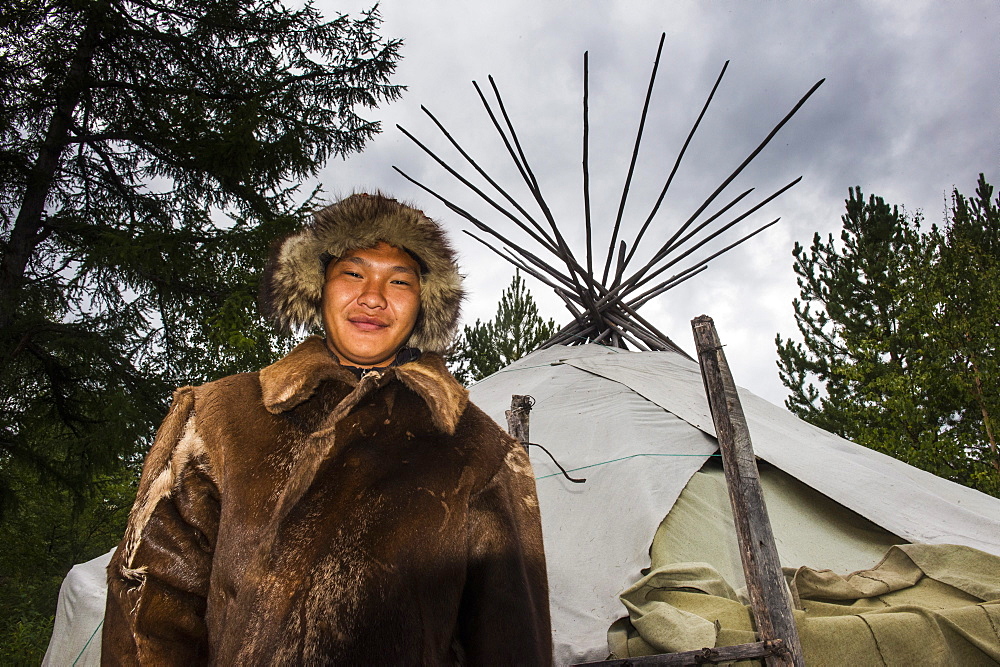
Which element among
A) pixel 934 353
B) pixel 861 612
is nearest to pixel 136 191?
pixel 861 612

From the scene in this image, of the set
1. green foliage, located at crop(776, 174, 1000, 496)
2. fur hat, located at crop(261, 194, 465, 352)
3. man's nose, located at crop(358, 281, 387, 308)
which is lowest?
man's nose, located at crop(358, 281, 387, 308)

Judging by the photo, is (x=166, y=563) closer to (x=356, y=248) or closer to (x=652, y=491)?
(x=356, y=248)

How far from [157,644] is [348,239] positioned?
101 centimetres

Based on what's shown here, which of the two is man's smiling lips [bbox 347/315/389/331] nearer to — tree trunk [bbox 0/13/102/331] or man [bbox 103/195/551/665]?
man [bbox 103/195/551/665]

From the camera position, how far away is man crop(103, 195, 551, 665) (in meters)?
1.27

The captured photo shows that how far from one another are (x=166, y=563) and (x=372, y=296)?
0.76 metres

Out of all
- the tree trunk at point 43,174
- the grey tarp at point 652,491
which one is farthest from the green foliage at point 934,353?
the tree trunk at point 43,174

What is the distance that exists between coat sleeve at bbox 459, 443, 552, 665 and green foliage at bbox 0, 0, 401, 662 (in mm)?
3761

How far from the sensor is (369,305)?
5.59ft

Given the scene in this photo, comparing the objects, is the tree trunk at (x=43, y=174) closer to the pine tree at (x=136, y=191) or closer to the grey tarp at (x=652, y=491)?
the pine tree at (x=136, y=191)

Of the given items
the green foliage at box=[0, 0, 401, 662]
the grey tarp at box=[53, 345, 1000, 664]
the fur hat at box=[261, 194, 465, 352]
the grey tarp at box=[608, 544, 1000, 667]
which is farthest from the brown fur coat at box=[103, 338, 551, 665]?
the green foliage at box=[0, 0, 401, 662]

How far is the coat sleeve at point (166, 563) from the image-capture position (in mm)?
1295

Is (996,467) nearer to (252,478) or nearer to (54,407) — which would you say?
(252,478)

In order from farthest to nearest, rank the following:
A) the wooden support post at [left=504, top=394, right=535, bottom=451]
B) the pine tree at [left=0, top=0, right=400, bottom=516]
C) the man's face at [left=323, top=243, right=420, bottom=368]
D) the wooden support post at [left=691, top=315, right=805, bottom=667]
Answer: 1. the pine tree at [left=0, top=0, right=400, bottom=516]
2. the wooden support post at [left=504, top=394, right=535, bottom=451]
3. the wooden support post at [left=691, top=315, right=805, bottom=667]
4. the man's face at [left=323, top=243, right=420, bottom=368]
